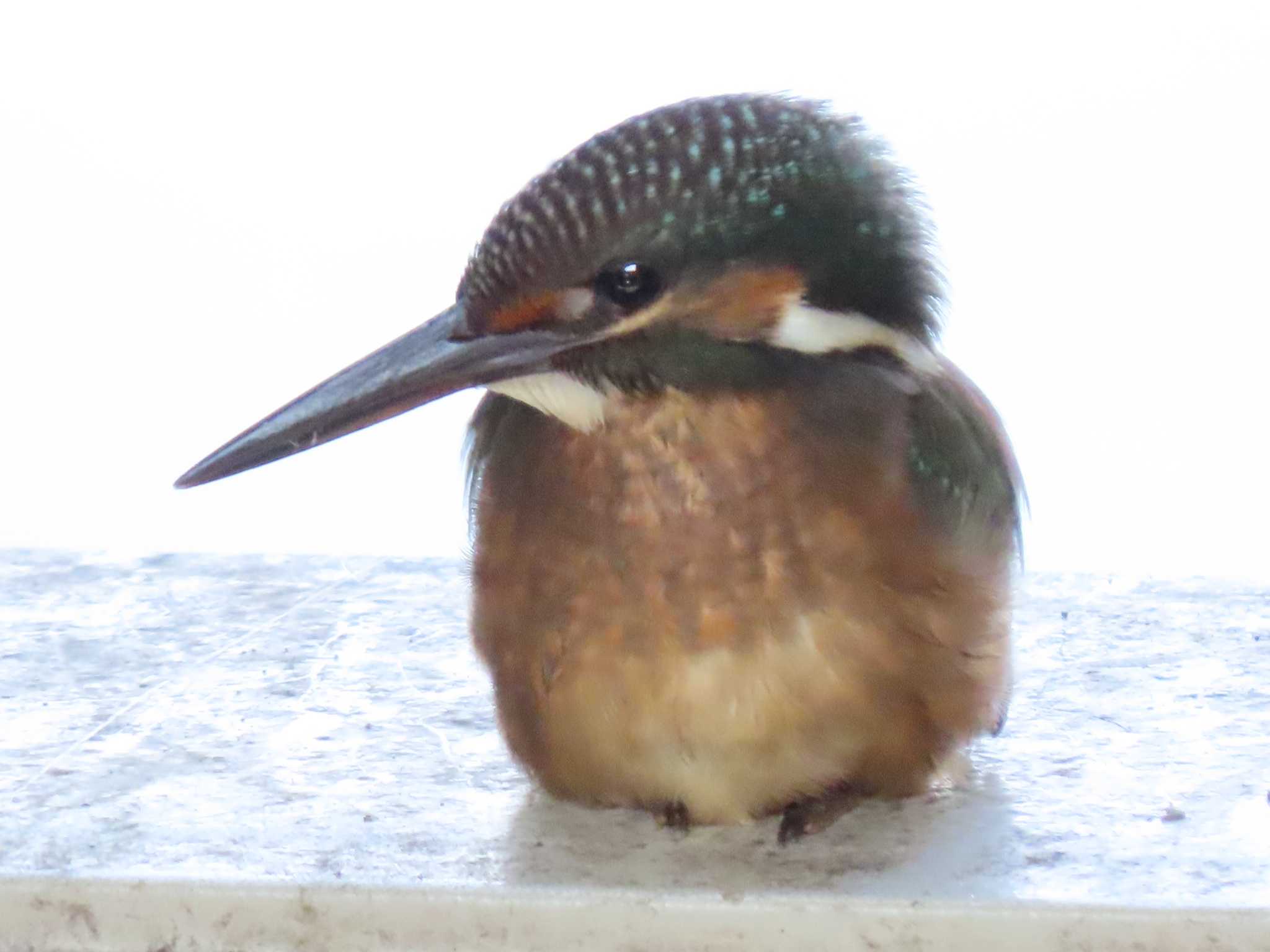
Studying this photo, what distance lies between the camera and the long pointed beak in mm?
1204

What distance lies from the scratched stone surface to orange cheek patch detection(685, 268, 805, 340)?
357mm

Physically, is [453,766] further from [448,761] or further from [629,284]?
[629,284]

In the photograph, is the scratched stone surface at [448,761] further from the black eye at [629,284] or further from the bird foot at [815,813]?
the black eye at [629,284]

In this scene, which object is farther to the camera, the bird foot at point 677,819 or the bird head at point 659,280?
the bird foot at point 677,819

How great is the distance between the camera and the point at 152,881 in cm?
113

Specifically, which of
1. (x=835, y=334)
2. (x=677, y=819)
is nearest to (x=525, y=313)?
(x=835, y=334)

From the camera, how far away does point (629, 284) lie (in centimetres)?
115

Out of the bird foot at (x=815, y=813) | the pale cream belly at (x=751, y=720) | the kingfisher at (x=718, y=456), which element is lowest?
the bird foot at (x=815, y=813)

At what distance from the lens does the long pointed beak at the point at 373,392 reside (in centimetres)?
120

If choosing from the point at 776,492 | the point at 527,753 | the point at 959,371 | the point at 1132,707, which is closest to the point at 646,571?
the point at 776,492

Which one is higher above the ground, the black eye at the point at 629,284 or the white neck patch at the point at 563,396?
the black eye at the point at 629,284

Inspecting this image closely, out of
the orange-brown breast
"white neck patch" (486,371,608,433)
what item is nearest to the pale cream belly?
the orange-brown breast

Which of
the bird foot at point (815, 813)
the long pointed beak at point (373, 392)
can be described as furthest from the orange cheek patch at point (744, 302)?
the bird foot at point (815, 813)

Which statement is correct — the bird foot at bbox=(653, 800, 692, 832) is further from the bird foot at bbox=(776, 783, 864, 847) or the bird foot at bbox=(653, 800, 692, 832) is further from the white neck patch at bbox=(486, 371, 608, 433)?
the white neck patch at bbox=(486, 371, 608, 433)
